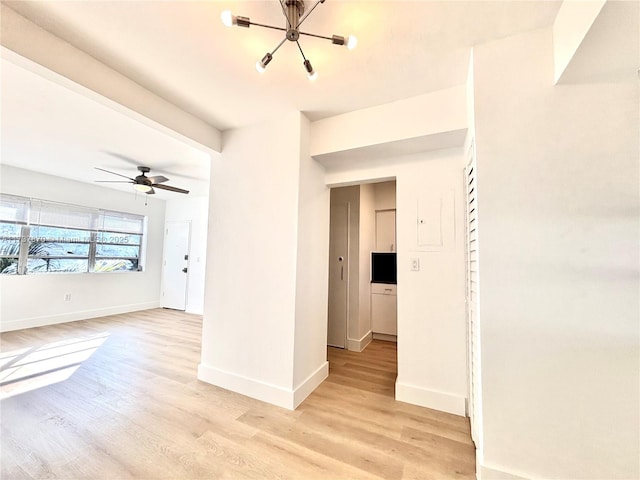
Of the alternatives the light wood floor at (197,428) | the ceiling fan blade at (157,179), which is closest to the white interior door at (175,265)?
the ceiling fan blade at (157,179)

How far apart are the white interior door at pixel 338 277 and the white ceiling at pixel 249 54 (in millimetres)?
1651

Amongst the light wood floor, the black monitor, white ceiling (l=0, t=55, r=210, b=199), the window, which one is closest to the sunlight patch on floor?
the light wood floor

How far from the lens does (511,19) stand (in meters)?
1.43

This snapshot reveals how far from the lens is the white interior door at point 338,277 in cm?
368

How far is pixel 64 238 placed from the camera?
476 centimetres

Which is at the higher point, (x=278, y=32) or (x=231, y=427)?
(x=278, y=32)

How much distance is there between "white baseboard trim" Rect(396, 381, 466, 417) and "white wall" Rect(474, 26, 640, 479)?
0.73 meters

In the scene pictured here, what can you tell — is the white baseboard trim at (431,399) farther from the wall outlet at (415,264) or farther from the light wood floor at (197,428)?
the wall outlet at (415,264)

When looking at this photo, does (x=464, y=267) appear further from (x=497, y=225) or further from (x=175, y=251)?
(x=175, y=251)

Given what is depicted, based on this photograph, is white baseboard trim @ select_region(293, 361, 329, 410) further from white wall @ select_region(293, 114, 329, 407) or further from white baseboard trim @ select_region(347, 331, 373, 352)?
white baseboard trim @ select_region(347, 331, 373, 352)

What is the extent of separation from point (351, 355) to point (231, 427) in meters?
1.83

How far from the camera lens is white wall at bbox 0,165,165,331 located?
4.16 metres

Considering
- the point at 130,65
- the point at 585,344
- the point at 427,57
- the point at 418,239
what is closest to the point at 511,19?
the point at 427,57

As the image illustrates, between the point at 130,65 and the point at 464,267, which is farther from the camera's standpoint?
the point at 464,267
